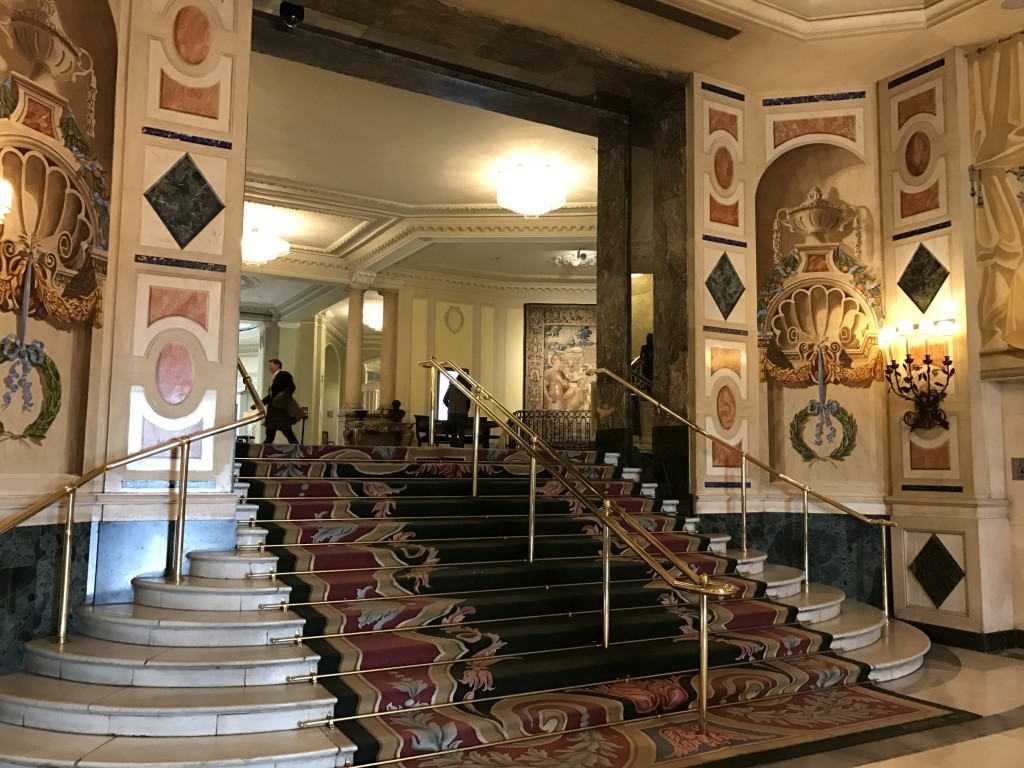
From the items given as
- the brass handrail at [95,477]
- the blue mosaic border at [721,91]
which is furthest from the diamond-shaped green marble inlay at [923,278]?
the brass handrail at [95,477]

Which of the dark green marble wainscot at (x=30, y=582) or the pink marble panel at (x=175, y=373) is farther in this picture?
the pink marble panel at (x=175, y=373)

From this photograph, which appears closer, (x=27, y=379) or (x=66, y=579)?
(x=66, y=579)

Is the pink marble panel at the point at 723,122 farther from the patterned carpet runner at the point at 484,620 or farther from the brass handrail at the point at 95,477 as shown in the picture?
the brass handrail at the point at 95,477

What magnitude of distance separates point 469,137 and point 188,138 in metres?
5.15

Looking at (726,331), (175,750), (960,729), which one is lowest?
(960,729)

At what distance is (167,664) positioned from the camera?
3.85m

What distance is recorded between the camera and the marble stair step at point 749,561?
21.2ft

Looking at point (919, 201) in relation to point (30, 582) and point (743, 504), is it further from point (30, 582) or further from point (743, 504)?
point (30, 582)

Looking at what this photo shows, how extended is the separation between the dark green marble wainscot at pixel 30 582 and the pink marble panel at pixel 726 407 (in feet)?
17.4

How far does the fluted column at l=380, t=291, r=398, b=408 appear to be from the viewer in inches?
629

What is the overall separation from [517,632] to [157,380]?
283 cm

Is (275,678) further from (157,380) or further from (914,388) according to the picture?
(914,388)

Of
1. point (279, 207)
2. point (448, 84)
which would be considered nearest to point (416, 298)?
point (279, 207)

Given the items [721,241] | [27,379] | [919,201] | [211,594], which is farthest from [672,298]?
[27,379]
